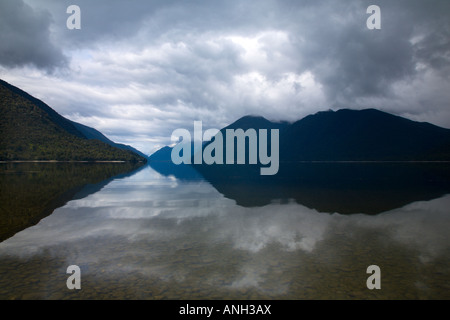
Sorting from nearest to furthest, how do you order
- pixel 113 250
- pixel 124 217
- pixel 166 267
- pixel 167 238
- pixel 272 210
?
1. pixel 166 267
2. pixel 113 250
3. pixel 167 238
4. pixel 124 217
5. pixel 272 210

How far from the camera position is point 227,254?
17.6m

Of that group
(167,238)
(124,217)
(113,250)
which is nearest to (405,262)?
(167,238)

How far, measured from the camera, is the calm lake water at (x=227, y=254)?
12.7 m

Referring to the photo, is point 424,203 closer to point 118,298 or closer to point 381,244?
point 381,244

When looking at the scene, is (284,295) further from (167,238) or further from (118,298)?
(167,238)

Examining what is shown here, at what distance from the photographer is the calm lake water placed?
1271 cm

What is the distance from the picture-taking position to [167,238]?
21219 millimetres

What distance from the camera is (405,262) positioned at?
16.3m

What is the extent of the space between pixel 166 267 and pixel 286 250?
8275 millimetres
